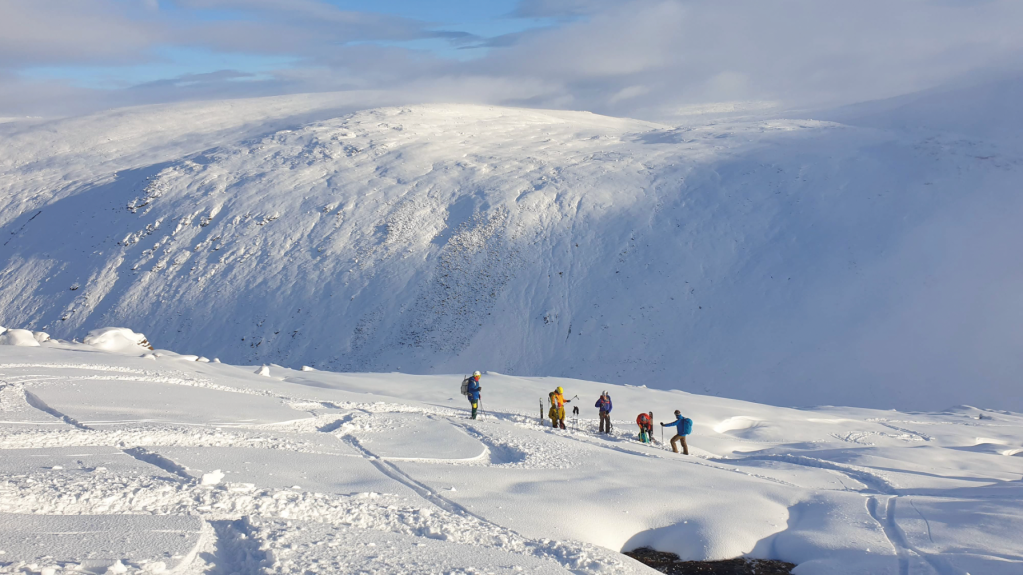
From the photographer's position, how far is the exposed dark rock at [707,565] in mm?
7539

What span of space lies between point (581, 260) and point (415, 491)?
32444 millimetres

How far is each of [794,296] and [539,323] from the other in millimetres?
14501

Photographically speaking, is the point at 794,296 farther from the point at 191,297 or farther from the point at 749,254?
the point at 191,297

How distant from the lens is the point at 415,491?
8.31 meters

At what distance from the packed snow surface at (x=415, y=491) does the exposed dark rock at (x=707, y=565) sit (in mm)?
139

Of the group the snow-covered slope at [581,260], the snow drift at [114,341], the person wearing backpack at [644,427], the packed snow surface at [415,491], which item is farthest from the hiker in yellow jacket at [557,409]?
the snow-covered slope at [581,260]

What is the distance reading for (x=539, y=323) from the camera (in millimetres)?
36906

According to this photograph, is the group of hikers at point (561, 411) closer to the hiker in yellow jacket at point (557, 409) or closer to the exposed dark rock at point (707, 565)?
the hiker in yellow jacket at point (557, 409)

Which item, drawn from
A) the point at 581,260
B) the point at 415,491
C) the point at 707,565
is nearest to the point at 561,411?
the point at 415,491

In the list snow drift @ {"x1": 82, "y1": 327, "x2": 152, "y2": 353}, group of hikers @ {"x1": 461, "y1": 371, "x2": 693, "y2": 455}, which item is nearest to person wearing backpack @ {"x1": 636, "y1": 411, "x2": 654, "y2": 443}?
group of hikers @ {"x1": 461, "y1": 371, "x2": 693, "y2": 455}

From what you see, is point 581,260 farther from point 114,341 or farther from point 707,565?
point 707,565

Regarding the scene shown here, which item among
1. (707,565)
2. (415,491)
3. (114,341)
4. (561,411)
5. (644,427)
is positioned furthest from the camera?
(114,341)

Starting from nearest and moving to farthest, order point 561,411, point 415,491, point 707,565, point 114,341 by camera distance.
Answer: point 707,565 → point 415,491 → point 561,411 → point 114,341

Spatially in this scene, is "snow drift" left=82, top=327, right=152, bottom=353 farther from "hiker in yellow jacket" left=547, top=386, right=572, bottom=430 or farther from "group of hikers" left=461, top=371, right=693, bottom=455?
"hiker in yellow jacket" left=547, top=386, right=572, bottom=430
